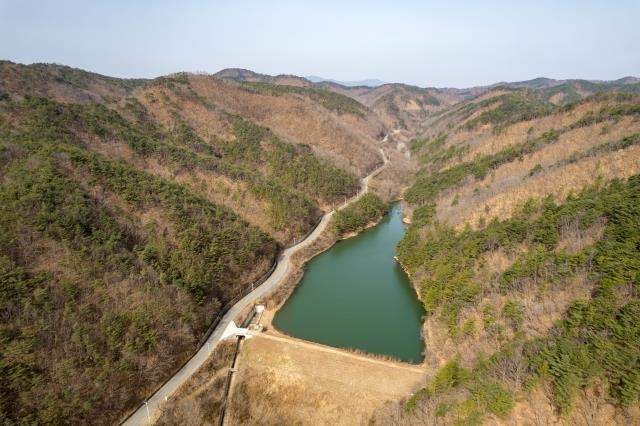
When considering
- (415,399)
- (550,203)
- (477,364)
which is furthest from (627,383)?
(550,203)

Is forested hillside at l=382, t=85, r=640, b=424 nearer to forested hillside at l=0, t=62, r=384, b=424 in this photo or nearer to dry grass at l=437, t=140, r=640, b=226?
dry grass at l=437, t=140, r=640, b=226

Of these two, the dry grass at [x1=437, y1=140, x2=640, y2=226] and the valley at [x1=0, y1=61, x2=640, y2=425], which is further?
the dry grass at [x1=437, y1=140, x2=640, y2=226]

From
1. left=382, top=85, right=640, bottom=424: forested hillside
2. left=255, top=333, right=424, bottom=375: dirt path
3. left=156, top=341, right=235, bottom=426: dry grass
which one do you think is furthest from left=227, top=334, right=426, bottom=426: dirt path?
left=382, top=85, right=640, bottom=424: forested hillside

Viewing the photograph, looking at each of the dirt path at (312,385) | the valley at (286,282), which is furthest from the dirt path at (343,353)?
the valley at (286,282)

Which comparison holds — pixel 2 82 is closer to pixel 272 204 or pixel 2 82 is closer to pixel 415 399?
pixel 272 204

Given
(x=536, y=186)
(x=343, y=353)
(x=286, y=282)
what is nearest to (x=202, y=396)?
(x=343, y=353)

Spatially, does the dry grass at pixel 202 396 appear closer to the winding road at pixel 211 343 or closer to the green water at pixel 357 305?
the winding road at pixel 211 343
